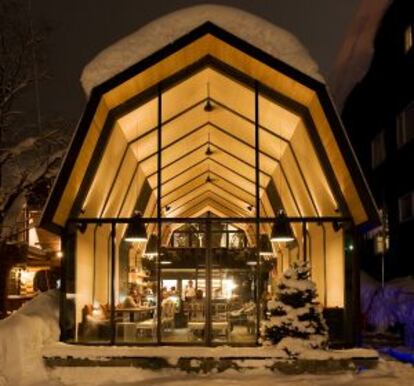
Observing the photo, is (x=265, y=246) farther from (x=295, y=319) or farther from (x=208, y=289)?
(x=295, y=319)

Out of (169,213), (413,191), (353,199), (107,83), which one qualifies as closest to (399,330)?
(413,191)

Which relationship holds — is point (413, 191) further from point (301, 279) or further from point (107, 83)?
point (107, 83)

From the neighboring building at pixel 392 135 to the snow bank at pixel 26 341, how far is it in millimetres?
16332

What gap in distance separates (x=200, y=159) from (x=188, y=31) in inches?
272

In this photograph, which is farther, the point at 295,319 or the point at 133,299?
the point at 133,299

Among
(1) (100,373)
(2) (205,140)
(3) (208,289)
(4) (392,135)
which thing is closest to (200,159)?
(2) (205,140)

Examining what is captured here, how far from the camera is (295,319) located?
44.2ft

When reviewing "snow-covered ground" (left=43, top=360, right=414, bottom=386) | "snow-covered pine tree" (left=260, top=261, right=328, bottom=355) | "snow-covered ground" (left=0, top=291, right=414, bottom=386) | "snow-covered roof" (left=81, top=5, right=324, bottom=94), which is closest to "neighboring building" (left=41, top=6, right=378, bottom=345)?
"snow-covered roof" (left=81, top=5, right=324, bottom=94)

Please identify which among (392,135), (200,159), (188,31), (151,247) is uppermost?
(392,135)

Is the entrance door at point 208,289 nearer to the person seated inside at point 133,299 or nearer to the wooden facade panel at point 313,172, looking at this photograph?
the person seated inside at point 133,299

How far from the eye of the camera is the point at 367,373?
13.1 meters

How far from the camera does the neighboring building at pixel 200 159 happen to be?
14.2 m

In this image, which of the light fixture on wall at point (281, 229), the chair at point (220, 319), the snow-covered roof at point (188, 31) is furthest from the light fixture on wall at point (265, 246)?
the snow-covered roof at point (188, 31)

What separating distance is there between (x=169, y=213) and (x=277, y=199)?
4806 millimetres
